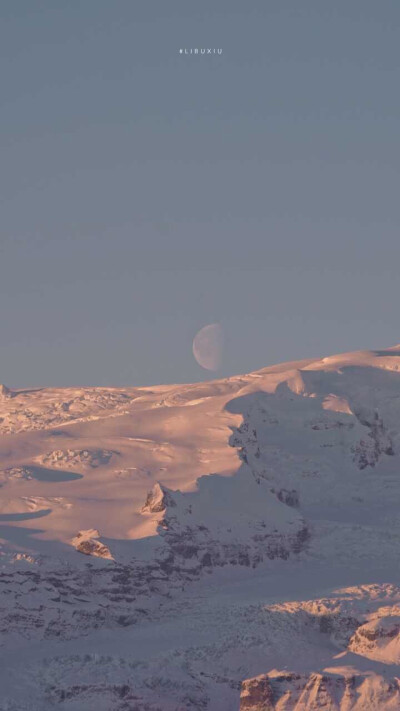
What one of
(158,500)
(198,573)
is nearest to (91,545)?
(158,500)

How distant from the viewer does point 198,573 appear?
528 ft

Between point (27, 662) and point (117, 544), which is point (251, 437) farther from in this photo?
point (27, 662)

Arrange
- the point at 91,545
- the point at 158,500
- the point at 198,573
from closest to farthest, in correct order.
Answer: the point at 91,545
the point at 198,573
the point at 158,500

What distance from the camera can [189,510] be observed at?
16612cm

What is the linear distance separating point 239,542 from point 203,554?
5568 millimetres

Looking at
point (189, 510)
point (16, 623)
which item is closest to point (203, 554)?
point (189, 510)

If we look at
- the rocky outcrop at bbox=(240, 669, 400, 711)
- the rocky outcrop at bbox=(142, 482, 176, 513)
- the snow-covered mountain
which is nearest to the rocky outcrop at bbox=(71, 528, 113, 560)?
the snow-covered mountain

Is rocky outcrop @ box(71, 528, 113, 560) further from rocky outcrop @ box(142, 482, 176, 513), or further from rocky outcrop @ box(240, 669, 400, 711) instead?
rocky outcrop @ box(240, 669, 400, 711)

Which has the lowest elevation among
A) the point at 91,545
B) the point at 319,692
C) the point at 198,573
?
the point at 319,692

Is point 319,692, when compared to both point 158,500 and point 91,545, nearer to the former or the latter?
point 91,545

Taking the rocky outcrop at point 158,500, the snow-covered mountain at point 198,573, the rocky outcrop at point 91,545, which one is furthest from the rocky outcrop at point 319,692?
the rocky outcrop at point 158,500

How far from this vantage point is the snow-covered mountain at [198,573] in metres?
130

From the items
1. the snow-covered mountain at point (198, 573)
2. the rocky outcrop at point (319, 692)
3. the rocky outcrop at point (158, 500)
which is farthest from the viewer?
the rocky outcrop at point (158, 500)

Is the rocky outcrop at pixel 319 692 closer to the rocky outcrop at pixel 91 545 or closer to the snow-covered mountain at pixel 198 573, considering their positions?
the snow-covered mountain at pixel 198 573
